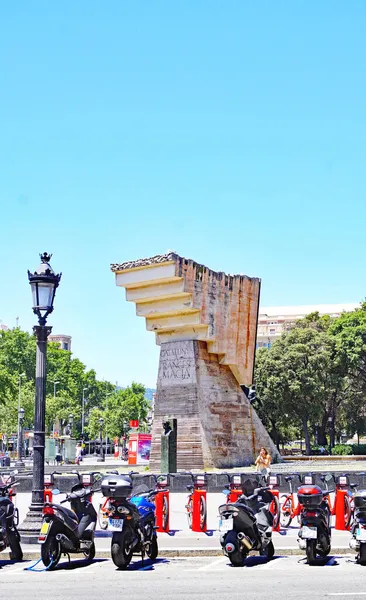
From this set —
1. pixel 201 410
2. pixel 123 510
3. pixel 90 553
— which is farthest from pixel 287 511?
pixel 201 410

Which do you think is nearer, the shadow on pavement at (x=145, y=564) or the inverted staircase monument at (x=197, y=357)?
the shadow on pavement at (x=145, y=564)

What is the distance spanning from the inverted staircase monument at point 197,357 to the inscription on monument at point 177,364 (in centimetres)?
3

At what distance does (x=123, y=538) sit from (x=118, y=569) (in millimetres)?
480

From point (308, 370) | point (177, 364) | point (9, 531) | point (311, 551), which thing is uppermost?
point (308, 370)

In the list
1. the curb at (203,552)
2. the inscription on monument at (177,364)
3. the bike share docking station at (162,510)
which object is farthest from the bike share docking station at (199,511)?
the inscription on monument at (177,364)

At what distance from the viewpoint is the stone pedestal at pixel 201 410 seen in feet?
83.4

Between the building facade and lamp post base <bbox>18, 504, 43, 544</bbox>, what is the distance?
112717 mm

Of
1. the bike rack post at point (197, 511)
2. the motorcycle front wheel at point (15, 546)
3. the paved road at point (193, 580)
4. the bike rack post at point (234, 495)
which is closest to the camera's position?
the paved road at point (193, 580)

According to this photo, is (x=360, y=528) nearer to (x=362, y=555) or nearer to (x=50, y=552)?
(x=362, y=555)

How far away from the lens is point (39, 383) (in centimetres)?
1230

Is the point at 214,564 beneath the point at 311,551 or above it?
beneath

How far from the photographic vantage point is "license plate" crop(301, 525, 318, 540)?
33.7 feet

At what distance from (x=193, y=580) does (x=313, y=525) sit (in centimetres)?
194

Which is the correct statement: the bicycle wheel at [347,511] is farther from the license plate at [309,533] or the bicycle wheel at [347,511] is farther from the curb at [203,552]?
the license plate at [309,533]
